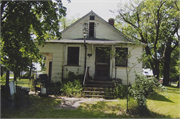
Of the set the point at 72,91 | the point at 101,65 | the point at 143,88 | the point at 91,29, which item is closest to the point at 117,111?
the point at 143,88

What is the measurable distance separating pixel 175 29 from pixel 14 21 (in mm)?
20963

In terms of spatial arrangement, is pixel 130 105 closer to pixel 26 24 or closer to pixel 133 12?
pixel 26 24

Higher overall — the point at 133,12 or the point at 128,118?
the point at 133,12

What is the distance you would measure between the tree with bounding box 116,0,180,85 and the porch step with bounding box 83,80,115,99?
10824 millimetres

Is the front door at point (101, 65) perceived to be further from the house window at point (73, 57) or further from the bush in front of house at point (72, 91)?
the bush in front of house at point (72, 91)

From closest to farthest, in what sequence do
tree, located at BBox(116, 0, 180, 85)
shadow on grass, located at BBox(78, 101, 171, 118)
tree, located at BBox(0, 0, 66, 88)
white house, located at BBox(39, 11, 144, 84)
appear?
shadow on grass, located at BBox(78, 101, 171, 118)
tree, located at BBox(0, 0, 66, 88)
white house, located at BBox(39, 11, 144, 84)
tree, located at BBox(116, 0, 180, 85)

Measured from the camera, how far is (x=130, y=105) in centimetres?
687

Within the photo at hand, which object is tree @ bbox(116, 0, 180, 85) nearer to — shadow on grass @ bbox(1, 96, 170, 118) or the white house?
the white house

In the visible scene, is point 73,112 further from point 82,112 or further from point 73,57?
point 73,57

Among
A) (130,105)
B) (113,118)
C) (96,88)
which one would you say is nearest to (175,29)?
(96,88)

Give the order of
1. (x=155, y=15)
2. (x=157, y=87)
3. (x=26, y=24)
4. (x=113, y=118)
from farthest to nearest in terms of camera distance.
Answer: (x=155, y=15) → (x=26, y=24) → (x=157, y=87) → (x=113, y=118)

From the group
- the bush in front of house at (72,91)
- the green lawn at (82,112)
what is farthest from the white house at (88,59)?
the green lawn at (82,112)

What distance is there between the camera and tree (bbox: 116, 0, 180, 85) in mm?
19734

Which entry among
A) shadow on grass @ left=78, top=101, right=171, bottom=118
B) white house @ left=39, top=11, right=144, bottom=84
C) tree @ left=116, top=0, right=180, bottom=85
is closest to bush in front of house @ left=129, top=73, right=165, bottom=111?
shadow on grass @ left=78, top=101, right=171, bottom=118
